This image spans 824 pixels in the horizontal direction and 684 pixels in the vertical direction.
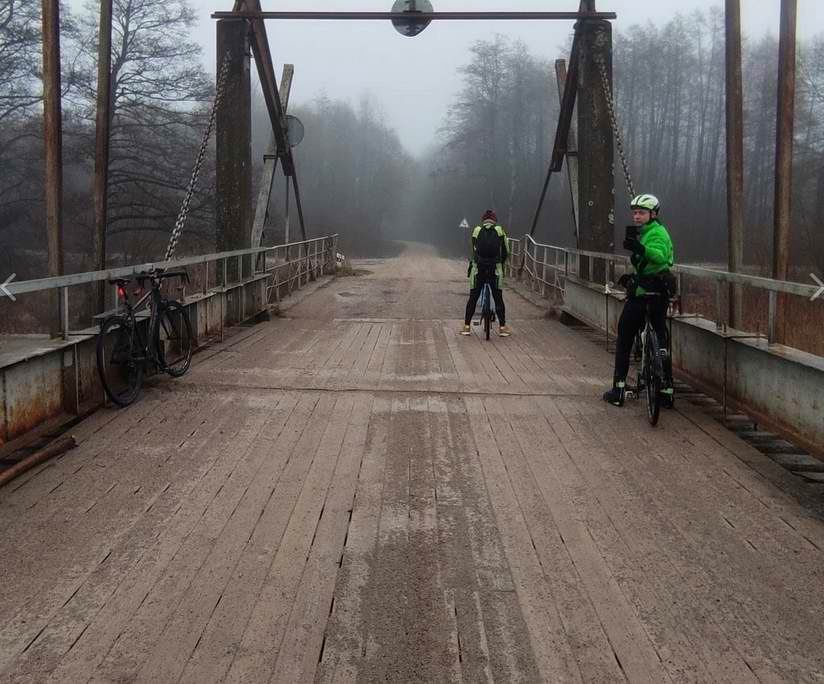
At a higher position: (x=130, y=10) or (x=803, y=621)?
(x=130, y=10)

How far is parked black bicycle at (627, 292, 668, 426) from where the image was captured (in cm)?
621

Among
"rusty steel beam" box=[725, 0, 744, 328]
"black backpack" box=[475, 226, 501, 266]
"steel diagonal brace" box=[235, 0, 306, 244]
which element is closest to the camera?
"rusty steel beam" box=[725, 0, 744, 328]

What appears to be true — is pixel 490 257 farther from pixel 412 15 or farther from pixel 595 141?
pixel 412 15

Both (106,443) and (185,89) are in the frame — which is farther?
(185,89)

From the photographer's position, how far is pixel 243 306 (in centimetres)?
Answer: 1227

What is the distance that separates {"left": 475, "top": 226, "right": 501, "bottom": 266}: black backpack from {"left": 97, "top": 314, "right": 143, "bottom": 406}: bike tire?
5.35m

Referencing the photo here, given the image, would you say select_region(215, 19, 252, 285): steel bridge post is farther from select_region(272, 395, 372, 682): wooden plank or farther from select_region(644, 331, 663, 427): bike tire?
select_region(272, 395, 372, 682): wooden plank

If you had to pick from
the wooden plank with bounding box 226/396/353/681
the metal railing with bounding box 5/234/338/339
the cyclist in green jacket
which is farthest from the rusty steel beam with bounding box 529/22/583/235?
the wooden plank with bounding box 226/396/353/681

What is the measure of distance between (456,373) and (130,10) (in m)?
24.0

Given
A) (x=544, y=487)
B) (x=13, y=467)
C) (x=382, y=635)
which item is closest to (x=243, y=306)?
(x=13, y=467)

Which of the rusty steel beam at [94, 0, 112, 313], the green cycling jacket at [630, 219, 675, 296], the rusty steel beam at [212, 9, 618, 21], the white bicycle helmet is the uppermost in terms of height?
Answer: the rusty steel beam at [212, 9, 618, 21]

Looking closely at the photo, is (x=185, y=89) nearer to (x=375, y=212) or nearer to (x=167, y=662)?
(x=167, y=662)

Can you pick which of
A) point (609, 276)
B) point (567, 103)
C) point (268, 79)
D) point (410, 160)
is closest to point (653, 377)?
point (609, 276)

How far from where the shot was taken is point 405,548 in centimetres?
392
